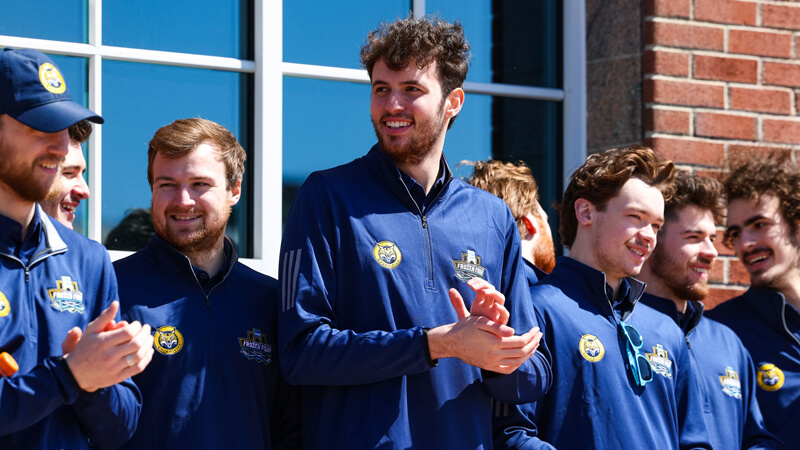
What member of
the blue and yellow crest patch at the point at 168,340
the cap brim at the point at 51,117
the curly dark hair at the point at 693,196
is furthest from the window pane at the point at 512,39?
the cap brim at the point at 51,117

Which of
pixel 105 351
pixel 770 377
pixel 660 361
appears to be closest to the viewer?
pixel 105 351

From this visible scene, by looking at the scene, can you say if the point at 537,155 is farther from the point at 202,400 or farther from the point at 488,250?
the point at 202,400

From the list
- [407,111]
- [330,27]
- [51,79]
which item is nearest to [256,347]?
[407,111]

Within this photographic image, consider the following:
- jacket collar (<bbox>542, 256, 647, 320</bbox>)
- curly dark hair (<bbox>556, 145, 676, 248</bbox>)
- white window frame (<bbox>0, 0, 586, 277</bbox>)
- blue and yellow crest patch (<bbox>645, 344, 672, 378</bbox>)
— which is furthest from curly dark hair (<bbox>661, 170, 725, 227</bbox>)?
white window frame (<bbox>0, 0, 586, 277</bbox>)

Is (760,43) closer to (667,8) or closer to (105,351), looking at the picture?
(667,8)

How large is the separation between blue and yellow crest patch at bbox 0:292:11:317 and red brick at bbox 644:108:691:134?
3050 mm

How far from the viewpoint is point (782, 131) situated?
16.3ft

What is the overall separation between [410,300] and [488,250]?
35 cm

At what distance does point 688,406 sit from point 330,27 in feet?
7.07

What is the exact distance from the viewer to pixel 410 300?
2990 millimetres

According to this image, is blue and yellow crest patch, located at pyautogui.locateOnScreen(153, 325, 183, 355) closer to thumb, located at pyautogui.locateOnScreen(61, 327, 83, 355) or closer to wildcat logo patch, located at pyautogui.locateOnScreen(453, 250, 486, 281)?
thumb, located at pyautogui.locateOnScreen(61, 327, 83, 355)

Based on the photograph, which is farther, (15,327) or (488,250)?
(488,250)

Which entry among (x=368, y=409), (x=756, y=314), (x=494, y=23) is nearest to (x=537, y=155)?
(x=494, y=23)

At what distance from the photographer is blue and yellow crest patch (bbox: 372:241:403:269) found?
3.00 meters
